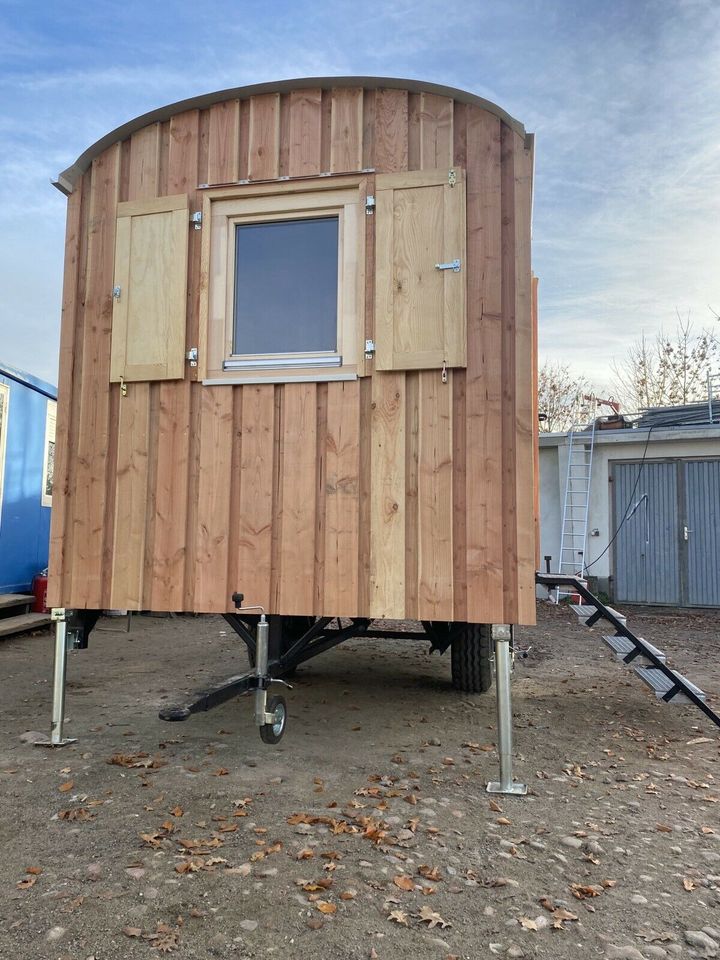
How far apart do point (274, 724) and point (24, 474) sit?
6.82 metres

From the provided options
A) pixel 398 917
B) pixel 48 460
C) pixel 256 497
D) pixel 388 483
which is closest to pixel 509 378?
pixel 388 483

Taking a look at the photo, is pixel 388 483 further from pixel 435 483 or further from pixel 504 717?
pixel 504 717

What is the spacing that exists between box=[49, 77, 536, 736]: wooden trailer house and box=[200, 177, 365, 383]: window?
0.04 feet

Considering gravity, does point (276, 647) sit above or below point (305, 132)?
below

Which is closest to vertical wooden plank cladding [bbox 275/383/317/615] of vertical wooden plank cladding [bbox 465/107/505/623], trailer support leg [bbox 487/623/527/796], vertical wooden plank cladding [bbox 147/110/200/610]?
vertical wooden plank cladding [bbox 147/110/200/610]

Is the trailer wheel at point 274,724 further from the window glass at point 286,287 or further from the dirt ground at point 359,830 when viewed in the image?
the window glass at point 286,287

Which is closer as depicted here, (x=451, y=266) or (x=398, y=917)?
(x=398, y=917)

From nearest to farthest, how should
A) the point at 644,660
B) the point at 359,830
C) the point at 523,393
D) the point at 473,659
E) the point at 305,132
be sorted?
the point at 359,830 < the point at 523,393 < the point at 305,132 < the point at 644,660 < the point at 473,659

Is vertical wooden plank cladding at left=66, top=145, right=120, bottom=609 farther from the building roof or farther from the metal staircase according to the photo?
the building roof

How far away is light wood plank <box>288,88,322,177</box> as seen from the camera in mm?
4070

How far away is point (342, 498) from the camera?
154 inches

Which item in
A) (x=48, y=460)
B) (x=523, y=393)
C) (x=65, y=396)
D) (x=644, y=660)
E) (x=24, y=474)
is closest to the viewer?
(x=523, y=393)

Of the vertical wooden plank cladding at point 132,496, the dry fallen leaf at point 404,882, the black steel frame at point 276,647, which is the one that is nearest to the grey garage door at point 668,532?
the black steel frame at point 276,647

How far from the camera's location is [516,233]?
381 centimetres
